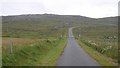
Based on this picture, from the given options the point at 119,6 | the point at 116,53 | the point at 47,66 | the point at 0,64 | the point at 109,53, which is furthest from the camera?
the point at 109,53

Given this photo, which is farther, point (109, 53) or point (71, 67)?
point (109, 53)

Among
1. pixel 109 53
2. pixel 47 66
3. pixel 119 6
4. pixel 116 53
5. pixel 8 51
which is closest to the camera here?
pixel 47 66

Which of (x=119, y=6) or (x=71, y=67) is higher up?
(x=119, y=6)

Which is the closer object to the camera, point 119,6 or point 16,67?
point 16,67

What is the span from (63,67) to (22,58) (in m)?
5.19

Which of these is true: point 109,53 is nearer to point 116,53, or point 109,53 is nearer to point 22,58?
point 116,53

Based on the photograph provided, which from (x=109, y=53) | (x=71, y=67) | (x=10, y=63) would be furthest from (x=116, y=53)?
(x=10, y=63)

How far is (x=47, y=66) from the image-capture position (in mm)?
23469

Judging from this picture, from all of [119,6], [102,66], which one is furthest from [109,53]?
[102,66]

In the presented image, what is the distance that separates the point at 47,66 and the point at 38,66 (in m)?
0.90

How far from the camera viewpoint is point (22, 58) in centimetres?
2650

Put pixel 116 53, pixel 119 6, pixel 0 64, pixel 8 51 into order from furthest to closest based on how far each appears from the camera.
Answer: pixel 116 53
pixel 119 6
pixel 8 51
pixel 0 64

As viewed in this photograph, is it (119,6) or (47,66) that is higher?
(119,6)

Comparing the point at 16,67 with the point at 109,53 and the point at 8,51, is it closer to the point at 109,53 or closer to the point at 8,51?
the point at 8,51
